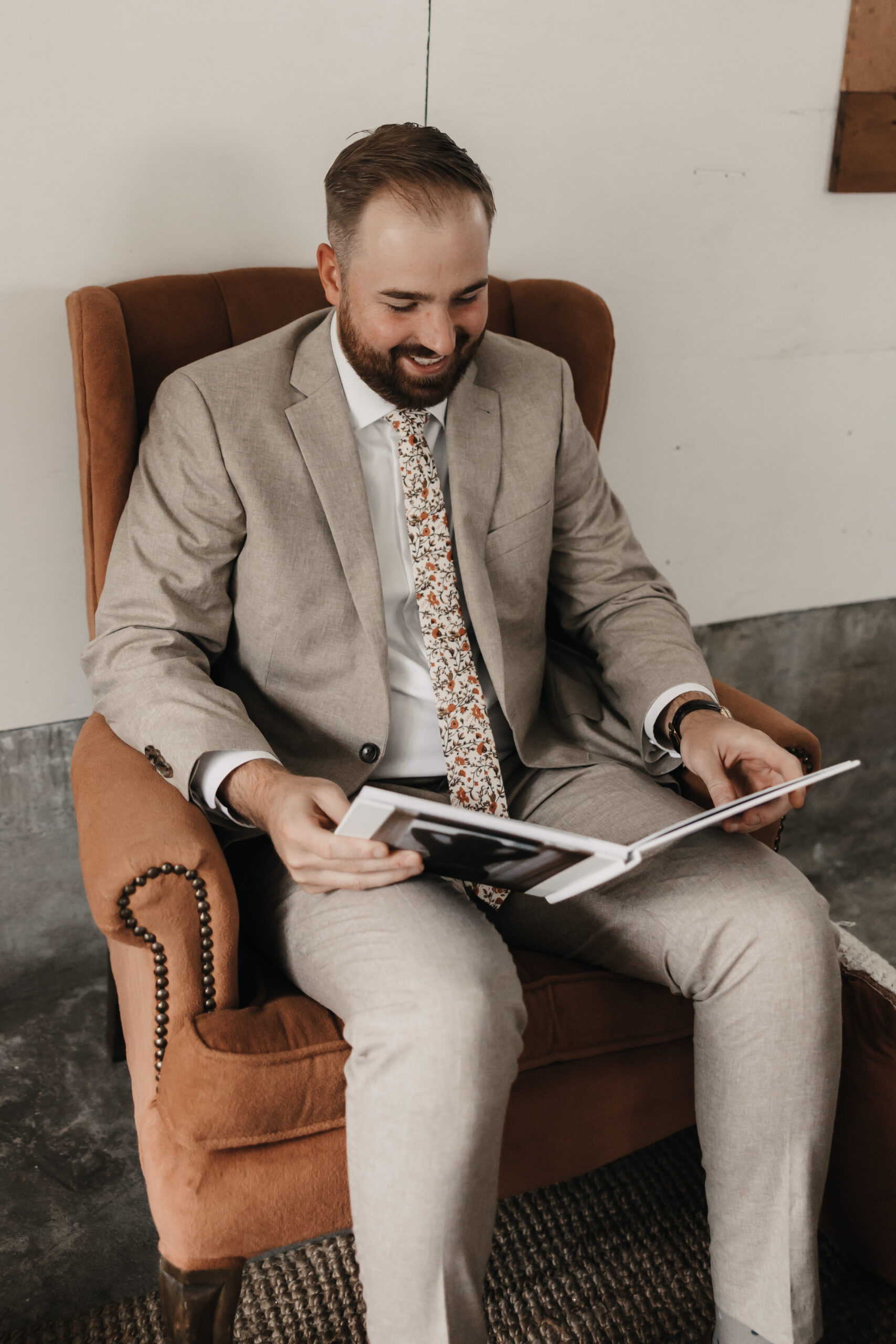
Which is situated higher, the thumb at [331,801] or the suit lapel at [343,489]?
the suit lapel at [343,489]

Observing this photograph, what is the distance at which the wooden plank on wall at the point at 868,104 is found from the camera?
2.09m

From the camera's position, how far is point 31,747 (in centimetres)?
186

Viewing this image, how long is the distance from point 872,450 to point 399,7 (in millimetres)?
1435

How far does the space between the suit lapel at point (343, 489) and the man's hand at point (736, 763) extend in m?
0.42

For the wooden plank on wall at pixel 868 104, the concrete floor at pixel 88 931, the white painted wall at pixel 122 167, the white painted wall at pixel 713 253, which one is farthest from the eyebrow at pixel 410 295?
the wooden plank on wall at pixel 868 104

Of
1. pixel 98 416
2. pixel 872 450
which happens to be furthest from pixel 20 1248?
pixel 872 450

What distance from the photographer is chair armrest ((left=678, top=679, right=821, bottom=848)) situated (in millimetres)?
1508

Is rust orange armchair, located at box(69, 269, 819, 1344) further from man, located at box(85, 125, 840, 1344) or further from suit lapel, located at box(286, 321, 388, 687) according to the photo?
suit lapel, located at box(286, 321, 388, 687)

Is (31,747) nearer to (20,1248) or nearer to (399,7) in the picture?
(20,1248)

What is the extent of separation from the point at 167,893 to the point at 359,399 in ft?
2.33

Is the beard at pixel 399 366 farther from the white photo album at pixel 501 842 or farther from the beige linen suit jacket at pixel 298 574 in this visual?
the white photo album at pixel 501 842

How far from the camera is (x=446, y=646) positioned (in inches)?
56.4

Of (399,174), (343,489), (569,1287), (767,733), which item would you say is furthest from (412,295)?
(569,1287)

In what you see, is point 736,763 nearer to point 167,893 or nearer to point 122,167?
point 167,893
